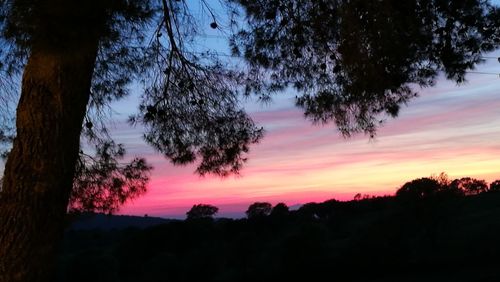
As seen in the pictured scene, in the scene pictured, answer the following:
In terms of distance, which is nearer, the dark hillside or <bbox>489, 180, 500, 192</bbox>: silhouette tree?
the dark hillside

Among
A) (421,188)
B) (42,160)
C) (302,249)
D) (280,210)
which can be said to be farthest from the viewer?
(280,210)

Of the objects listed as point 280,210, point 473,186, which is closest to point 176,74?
point 280,210

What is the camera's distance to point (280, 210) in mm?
54906

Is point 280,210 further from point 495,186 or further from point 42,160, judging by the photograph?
point 42,160

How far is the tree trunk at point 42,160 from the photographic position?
3.85 metres

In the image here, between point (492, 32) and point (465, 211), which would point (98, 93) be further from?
point (465, 211)

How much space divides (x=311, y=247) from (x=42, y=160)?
34.2 m

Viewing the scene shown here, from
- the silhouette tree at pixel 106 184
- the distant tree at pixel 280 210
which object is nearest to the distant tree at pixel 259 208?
the distant tree at pixel 280 210

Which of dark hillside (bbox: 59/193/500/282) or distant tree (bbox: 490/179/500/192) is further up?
distant tree (bbox: 490/179/500/192)

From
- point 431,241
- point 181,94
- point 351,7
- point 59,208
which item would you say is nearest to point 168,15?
point 181,94

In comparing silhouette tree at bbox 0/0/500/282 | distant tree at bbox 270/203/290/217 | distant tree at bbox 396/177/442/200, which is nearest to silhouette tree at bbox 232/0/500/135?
silhouette tree at bbox 0/0/500/282

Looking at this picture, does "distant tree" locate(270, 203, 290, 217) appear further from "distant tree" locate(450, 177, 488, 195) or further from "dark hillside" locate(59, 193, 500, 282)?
"distant tree" locate(450, 177, 488, 195)

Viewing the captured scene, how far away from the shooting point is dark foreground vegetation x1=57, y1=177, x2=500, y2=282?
3250cm

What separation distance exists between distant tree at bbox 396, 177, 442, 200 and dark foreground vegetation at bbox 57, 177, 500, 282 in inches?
2.8
